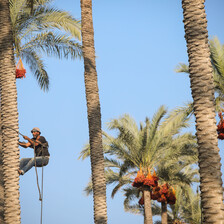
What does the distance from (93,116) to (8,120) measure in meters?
3.25

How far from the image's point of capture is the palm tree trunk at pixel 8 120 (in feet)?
37.3

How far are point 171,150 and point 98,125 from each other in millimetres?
9674

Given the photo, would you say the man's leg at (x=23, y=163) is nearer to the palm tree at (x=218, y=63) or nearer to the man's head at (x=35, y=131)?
the man's head at (x=35, y=131)

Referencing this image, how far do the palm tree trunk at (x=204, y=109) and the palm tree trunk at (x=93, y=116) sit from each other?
618 cm

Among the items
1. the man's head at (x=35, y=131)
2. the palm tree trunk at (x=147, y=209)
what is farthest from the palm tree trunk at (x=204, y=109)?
the palm tree trunk at (x=147, y=209)

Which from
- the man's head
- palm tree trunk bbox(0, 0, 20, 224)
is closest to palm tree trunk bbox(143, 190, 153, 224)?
the man's head

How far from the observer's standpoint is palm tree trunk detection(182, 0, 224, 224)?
24.8 ft

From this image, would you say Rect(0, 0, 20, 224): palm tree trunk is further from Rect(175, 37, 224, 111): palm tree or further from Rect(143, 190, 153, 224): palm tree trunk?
Rect(143, 190, 153, 224): palm tree trunk

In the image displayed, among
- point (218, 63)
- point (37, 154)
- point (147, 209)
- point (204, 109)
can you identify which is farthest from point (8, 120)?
point (147, 209)

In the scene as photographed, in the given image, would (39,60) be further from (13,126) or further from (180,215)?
(180,215)

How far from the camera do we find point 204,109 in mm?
8219

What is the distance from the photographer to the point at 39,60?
748 inches

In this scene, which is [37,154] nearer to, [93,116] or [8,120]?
[8,120]

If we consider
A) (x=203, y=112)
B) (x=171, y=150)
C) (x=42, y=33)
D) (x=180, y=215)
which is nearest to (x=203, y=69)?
(x=203, y=112)
